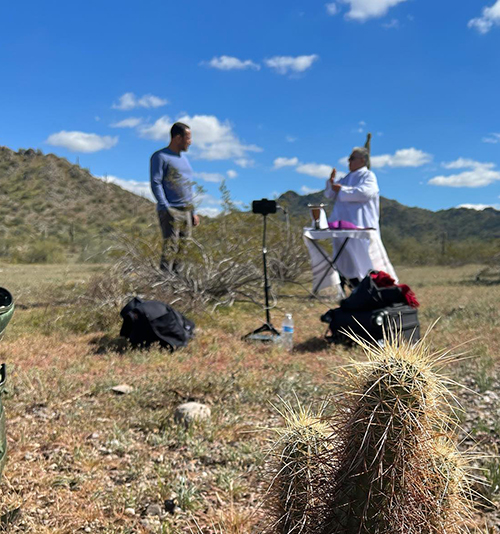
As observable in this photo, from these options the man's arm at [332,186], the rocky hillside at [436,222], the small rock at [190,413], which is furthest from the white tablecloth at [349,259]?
the rocky hillside at [436,222]

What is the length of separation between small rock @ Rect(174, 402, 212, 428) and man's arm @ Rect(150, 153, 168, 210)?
12.8ft

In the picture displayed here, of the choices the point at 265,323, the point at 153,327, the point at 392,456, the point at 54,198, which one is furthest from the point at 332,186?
the point at 54,198

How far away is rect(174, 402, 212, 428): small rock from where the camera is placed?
292 centimetres

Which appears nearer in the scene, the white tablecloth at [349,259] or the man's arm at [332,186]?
the white tablecloth at [349,259]

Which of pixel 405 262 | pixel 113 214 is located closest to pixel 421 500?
pixel 405 262

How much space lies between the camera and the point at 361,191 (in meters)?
7.27

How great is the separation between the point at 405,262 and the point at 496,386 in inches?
882

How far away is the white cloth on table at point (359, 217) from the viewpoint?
23.2 feet

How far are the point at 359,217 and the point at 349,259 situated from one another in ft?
2.31

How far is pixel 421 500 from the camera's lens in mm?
1136

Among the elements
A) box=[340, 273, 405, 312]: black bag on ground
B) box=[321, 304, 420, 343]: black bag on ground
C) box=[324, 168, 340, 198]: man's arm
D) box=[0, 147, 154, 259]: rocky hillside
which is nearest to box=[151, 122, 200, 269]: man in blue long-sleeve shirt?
box=[324, 168, 340, 198]: man's arm

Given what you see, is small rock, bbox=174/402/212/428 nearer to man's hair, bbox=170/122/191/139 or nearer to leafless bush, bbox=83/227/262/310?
leafless bush, bbox=83/227/262/310

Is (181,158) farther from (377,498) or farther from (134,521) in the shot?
(377,498)

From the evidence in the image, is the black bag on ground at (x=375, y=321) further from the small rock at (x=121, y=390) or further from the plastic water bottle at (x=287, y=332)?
the small rock at (x=121, y=390)
